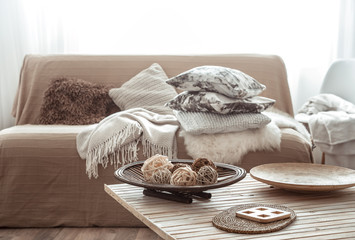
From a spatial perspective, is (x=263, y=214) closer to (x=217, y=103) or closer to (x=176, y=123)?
(x=217, y=103)

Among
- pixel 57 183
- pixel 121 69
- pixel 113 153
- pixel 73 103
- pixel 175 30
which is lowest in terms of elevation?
pixel 57 183

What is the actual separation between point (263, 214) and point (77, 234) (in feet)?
4.00

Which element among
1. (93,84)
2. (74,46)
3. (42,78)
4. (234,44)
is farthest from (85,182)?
(234,44)

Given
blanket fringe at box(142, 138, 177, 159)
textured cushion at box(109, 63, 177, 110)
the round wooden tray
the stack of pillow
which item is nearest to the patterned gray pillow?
the stack of pillow

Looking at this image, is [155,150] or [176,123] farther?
[176,123]

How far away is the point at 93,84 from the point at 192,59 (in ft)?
2.07

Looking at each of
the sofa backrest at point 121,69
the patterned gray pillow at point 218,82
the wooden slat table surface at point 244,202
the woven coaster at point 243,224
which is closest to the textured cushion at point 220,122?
the patterned gray pillow at point 218,82

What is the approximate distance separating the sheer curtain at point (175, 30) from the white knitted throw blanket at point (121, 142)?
146cm

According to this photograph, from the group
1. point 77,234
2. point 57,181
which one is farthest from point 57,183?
point 77,234

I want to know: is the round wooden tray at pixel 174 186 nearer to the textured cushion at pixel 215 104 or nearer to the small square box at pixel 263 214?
the small square box at pixel 263 214

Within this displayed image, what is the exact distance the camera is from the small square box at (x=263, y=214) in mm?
1146

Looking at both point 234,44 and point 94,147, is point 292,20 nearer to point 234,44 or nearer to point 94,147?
point 234,44

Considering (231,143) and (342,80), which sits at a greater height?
(342,80)

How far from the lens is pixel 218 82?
2283mm
